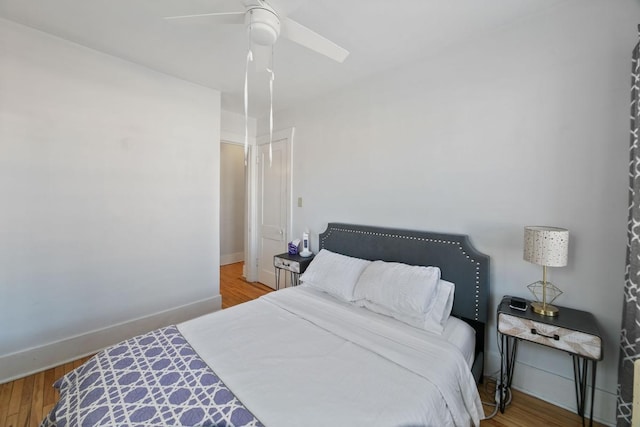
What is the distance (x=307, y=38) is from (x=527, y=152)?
5.31 feet

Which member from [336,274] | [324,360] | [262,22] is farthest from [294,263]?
→ [262,22]

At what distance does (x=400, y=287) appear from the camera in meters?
1.86

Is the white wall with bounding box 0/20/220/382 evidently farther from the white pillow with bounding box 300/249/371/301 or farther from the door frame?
the white pillow with bounding box 300/249/371/301

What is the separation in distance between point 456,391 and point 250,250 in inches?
130

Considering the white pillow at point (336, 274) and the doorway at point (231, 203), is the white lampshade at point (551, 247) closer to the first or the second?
the white pillow at point (336, 274)

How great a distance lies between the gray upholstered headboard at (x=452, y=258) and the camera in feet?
6.13

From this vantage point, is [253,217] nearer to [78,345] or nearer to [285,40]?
[78,345]

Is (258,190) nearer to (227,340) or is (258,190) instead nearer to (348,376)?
(227,340)

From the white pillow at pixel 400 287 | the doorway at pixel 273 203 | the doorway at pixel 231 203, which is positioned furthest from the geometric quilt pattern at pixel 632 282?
the doorway at pixel 231 203

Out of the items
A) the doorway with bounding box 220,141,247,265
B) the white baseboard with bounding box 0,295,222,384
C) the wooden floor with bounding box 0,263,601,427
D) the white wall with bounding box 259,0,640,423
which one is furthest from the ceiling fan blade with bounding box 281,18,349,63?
the doorway with bounding box 220,141,247,265

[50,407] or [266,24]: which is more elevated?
[266,24]

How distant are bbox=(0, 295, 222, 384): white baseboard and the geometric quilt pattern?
3.36 meters

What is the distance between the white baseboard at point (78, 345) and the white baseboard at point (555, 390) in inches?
117

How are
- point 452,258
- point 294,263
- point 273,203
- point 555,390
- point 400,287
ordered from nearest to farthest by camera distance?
point 555,390 < point 400,287 < point 452,258 < point 294,263 < point 273,203
